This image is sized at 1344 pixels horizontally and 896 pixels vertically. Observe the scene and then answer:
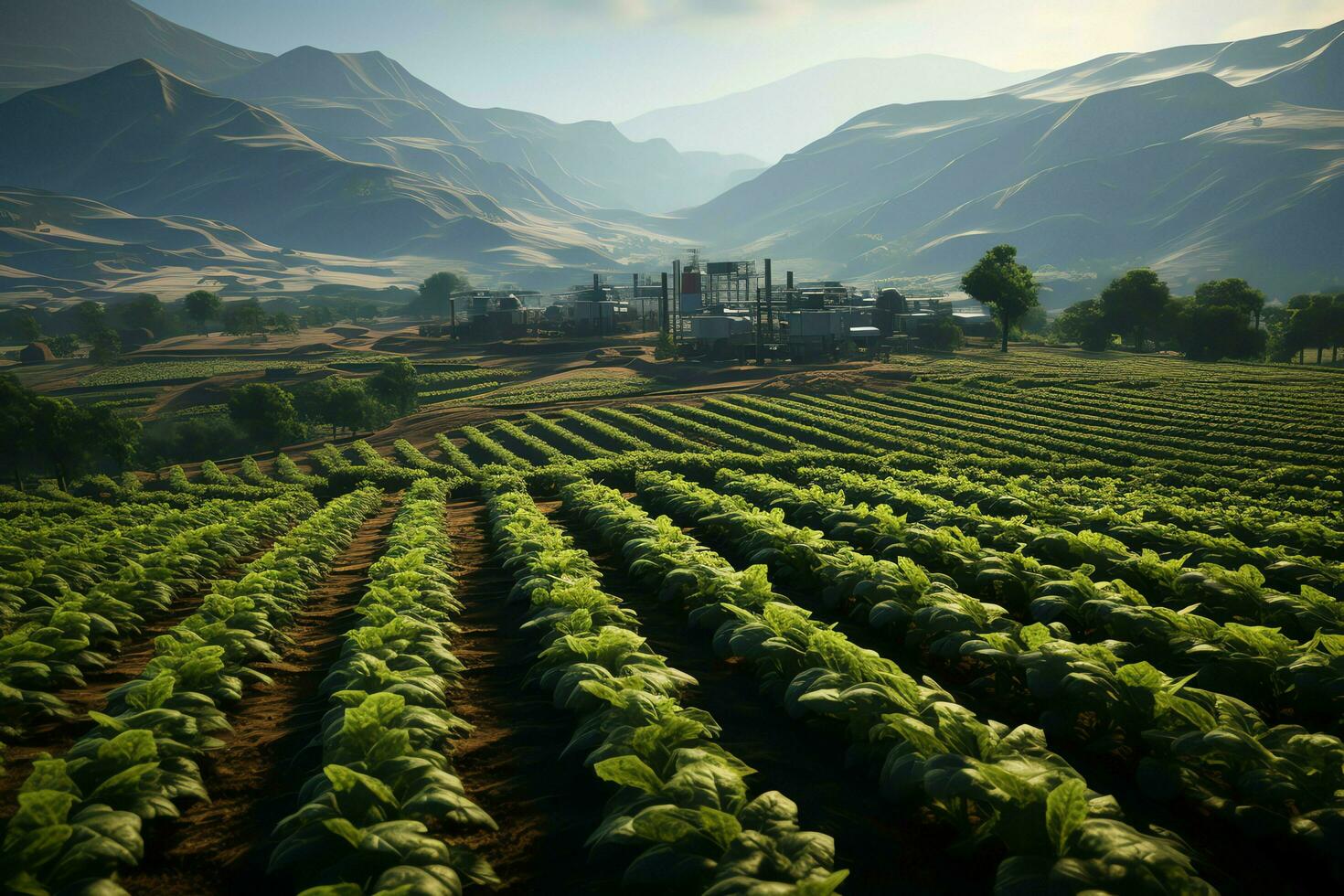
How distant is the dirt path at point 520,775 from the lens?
677 centimetres

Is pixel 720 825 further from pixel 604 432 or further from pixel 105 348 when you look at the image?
pixel 105 348

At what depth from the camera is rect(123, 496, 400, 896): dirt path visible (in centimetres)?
678

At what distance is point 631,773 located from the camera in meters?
A: 6.62

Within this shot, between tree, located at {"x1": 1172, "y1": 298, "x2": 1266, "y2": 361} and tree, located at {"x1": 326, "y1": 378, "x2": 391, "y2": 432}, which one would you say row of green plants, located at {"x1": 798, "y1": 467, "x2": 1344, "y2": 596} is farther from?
tree, located at {"x1": 1172, "y1": 298, "x2": 1266, "y2": 361}

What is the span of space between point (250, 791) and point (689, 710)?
15.3 feet

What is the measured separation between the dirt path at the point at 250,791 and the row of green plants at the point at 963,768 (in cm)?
521

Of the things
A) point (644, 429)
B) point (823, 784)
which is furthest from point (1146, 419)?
point (823, 784)

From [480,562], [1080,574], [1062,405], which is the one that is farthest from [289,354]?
[1080,574]

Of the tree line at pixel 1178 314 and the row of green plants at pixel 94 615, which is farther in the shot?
the tree line at pixel 1178 314

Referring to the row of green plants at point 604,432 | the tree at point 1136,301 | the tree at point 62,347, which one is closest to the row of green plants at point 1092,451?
the row of green plants at point 604,432

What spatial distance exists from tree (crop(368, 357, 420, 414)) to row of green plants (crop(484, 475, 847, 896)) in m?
74.0

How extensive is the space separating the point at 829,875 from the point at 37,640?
37.7ft

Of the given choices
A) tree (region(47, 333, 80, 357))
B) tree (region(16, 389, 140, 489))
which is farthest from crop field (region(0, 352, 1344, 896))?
tree (region(47, 333, 80, 357))

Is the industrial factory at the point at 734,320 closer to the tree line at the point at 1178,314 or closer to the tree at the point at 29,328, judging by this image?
the tree line at the point at 1178,314
